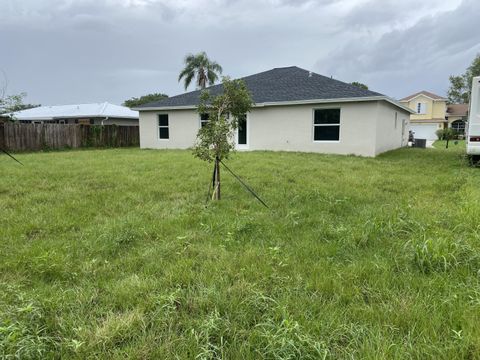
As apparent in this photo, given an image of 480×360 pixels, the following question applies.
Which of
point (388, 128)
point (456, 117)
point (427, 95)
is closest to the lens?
point (388, 128)

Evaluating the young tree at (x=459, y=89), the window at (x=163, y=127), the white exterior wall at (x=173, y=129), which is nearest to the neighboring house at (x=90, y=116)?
the white exterior wall at (x=173, y=129)

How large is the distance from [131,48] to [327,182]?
697 inches

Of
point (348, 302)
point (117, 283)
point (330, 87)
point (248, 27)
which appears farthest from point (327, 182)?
point (248, 27)

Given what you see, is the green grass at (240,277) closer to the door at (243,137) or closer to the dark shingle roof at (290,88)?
the dark shingle roof at (290,88)

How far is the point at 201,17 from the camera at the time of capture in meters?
15.9

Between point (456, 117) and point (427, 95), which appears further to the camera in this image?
point (456, 117)

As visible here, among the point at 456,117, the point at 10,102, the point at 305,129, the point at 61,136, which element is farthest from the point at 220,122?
the point at 456,117

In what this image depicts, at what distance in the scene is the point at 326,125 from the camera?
13.7 m

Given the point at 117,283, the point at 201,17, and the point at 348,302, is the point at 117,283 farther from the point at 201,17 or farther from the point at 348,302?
the point at 201,17

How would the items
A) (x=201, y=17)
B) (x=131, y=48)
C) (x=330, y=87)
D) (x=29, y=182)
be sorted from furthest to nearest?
1. (x=131, y=48)
2. (x=201, y=17)
3. (x=330, y=87)
4. (x=29, y=182)

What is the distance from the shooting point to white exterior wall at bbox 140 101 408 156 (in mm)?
12859

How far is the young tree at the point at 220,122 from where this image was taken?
564 centimetres

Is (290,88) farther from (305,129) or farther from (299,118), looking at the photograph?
(305,129)

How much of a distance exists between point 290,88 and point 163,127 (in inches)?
284
